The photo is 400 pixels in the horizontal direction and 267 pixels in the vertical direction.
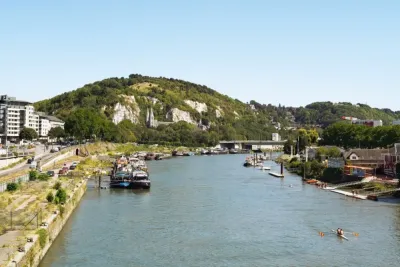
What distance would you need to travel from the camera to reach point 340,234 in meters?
37.0

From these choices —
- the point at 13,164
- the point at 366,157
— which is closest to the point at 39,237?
the point at 13,164

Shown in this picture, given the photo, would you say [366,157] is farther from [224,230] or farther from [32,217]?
[32,217]

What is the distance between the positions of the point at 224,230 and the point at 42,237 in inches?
540

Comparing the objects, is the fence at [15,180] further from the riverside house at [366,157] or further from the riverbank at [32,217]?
the riverside house at [366,157]

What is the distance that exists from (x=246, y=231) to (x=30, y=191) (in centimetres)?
2017

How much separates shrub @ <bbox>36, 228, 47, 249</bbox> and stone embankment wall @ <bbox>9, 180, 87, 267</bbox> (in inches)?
8.8

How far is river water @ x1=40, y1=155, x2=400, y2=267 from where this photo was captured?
31.3 m

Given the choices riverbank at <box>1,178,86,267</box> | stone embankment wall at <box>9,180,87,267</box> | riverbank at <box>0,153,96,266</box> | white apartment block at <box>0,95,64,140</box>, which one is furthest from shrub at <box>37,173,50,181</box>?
white apartment block at <box>0,95,64,140</box>

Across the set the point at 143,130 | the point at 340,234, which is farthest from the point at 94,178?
the point at 143,130

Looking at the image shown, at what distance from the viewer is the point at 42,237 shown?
98.4 ft

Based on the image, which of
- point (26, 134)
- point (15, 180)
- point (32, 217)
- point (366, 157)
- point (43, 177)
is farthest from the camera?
point (26, 134)

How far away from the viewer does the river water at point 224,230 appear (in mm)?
31266

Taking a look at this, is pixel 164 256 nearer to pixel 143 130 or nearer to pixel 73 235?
pixel 73 235

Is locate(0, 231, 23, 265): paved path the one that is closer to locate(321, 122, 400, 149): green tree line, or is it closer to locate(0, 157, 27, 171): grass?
locate(0, 157, 27, 171): grass
